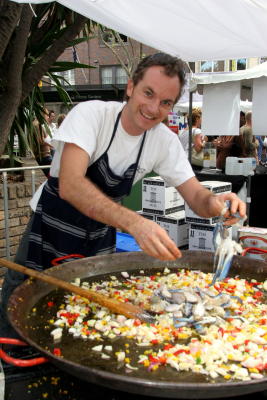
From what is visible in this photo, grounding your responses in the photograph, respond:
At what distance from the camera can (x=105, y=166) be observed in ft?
6.72

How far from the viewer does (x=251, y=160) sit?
5.52 metres

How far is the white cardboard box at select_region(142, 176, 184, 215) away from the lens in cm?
425

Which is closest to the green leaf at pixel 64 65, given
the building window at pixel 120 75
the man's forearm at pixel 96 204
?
the man's forearm at pixel 96 204

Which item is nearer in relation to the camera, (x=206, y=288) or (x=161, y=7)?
(x=206, y=288)

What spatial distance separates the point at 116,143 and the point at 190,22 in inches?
51.8

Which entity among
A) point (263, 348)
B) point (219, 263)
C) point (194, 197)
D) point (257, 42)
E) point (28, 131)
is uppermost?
point (257, 42)

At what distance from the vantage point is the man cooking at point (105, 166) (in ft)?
6.00

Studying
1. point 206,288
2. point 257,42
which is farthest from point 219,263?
point 257,42

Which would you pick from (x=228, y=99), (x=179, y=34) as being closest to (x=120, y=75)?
(x=228, y=99)

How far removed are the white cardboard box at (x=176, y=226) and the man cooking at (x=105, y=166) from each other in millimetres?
1911

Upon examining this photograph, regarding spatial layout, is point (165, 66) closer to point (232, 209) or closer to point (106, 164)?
point (106, 164)

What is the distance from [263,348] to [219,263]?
0.53 m

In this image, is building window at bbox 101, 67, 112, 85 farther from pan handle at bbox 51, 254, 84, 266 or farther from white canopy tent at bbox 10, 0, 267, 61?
pan handle at bbox 51, 254, 84, 266

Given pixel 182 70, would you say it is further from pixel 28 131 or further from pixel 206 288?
pixel 28 131
